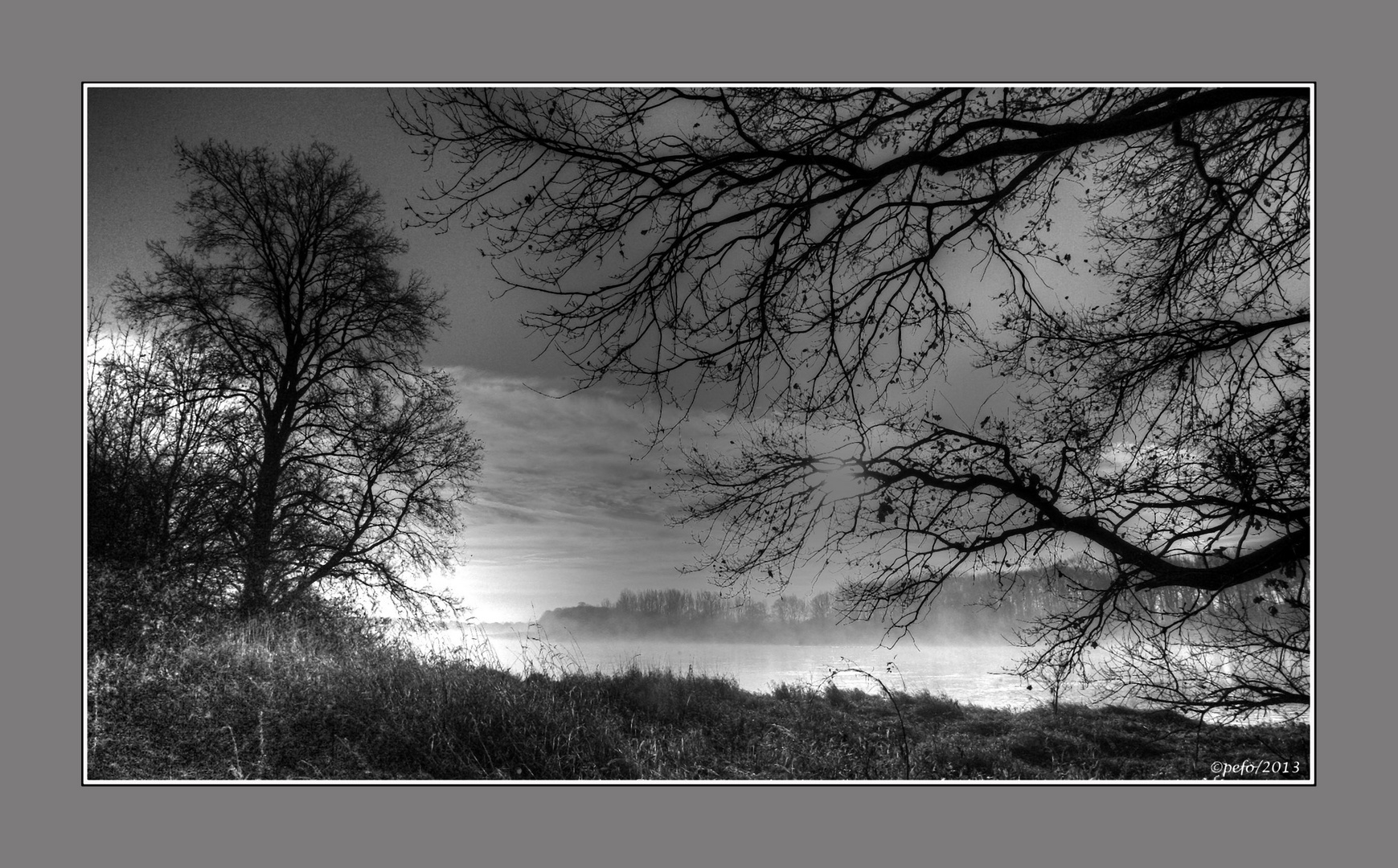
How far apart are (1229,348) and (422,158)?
4.81m

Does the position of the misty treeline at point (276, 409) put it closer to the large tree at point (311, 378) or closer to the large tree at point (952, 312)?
the large tree at point (311, 378)

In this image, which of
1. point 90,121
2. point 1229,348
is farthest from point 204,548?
point 1229,348

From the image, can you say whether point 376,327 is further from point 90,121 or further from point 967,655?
point 967,655

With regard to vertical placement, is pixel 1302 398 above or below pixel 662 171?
below

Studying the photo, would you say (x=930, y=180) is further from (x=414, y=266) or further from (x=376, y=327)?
(x=376, y=327)

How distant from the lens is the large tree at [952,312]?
4238 millimetres

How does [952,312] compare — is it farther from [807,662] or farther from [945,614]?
[807,662]

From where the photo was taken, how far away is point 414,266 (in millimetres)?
4496

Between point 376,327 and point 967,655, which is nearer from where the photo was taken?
point 967,655

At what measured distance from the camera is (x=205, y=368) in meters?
4.52

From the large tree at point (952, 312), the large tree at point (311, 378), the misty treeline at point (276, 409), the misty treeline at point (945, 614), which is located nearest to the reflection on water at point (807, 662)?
the misty treeline at point (945, 614)

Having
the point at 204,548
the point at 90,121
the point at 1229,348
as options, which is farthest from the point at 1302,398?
the point at 90,121

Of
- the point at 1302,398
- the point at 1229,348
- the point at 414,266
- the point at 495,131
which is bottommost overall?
the point at 1302,398

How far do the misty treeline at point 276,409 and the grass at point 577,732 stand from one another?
50 cm
